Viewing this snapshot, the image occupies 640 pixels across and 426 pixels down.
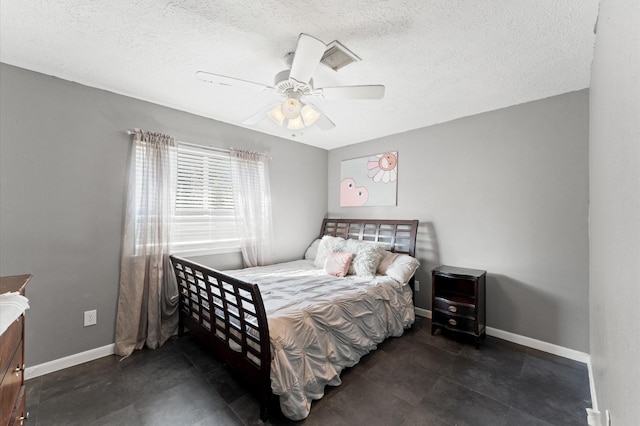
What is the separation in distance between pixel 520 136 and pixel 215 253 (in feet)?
11.9

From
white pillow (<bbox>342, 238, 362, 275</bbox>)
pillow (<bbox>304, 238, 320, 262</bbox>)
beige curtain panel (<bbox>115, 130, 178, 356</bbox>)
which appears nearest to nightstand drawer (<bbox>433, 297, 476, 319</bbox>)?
white pillow (<bbox>342, 238, 362, 275</bbox>)

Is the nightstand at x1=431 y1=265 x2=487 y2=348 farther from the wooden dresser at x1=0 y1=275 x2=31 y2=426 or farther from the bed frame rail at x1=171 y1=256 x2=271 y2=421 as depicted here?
the wooden dresser at x1=0 y1=275 x2=31 y2=426

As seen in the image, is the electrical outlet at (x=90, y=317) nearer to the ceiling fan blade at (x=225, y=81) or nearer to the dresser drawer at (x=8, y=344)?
the dresser drawer at (x=8, y=344)

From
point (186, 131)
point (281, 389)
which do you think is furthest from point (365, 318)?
point (186, 131)

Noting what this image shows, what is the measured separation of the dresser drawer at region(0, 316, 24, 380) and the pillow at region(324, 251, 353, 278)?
95.0 inches

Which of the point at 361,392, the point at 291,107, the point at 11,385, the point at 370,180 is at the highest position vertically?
the point at 291,107

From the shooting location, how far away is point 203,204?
3088mm

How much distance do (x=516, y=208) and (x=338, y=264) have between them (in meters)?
1.97

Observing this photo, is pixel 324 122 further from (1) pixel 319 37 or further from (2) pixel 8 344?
(2) pixel 8 344

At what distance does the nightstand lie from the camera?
8.47 feet

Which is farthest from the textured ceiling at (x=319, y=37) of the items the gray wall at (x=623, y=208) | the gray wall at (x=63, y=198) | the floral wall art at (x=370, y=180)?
the floral wall art at (x=370, y=180)

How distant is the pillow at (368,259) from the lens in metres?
2.94

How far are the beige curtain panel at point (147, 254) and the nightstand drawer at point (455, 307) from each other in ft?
9.27

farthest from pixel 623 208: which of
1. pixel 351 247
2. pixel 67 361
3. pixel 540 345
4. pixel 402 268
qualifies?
pixel 67 361
